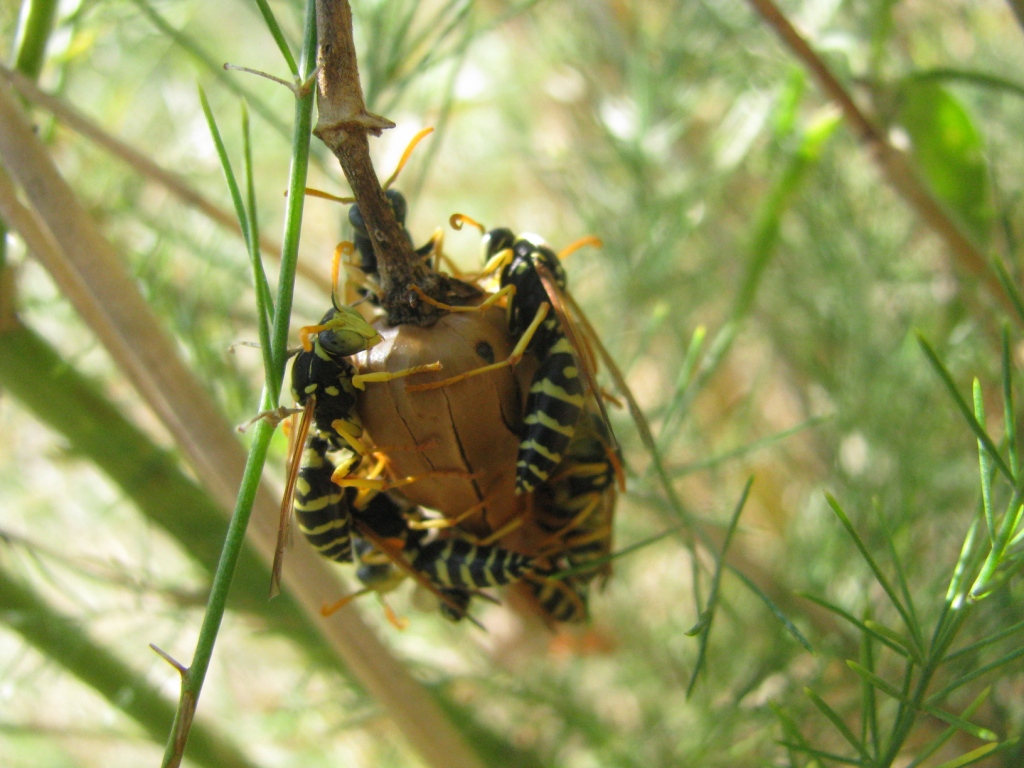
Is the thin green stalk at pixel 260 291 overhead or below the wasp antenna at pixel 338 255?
below

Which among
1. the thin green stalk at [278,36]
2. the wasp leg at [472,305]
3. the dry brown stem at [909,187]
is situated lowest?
the wasp leg at [472,305]

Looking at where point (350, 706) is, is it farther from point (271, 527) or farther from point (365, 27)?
point (365, 27)

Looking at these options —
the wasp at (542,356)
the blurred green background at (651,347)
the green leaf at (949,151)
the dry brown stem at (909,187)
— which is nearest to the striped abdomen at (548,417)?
the wasp at (542,356)

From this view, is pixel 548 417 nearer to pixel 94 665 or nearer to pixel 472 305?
pixel 472 305

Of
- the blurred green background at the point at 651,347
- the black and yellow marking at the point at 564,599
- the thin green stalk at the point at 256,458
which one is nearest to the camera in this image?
the thin green stalk at the point at 256,458

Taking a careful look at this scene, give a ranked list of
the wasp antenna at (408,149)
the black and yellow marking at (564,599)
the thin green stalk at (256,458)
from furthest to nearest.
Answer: the black and yellow marking at (564,599) < the wasp antenna at (408,149) < the thin green stalk at (256,458)

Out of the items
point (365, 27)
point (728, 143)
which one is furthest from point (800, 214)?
point (365, 27)

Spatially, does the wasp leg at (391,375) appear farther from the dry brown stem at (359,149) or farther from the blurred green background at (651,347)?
the blurred green background at (651,347)

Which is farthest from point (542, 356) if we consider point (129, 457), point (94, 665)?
point (94, 665)

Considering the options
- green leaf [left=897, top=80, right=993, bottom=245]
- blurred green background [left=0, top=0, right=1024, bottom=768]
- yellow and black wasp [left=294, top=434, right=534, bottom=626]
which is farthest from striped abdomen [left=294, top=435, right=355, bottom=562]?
green leaf [left=897, top=80, right=993, bottom=245]
